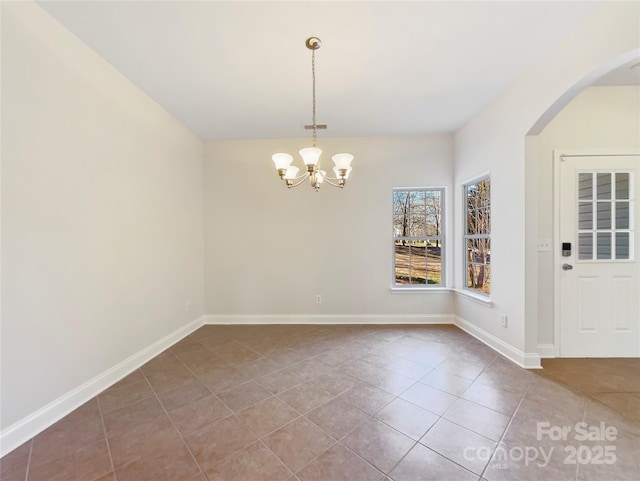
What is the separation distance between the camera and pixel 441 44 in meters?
1.98

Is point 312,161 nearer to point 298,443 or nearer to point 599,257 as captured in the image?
point 298,443

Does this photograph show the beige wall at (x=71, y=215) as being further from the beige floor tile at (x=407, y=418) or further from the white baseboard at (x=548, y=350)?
the white baseboard at (x=548, y=350)

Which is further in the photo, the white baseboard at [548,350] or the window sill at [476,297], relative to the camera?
the window sill at [476,297]

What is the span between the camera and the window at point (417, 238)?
3.80 m

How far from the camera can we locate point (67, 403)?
6.07 ft

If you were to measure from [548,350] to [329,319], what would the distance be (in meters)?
2.52

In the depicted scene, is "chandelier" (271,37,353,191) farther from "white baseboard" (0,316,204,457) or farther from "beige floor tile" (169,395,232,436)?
"white baseboard" (0,316,204,457)

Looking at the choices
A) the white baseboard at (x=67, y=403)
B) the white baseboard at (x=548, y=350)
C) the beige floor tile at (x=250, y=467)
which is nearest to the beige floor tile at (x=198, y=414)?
the beige floor tile at (x=250, y=467)

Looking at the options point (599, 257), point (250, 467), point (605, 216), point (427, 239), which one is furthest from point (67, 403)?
point (605, 216)

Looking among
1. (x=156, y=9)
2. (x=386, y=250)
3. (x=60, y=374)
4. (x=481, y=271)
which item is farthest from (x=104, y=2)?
(x=481, y=271)

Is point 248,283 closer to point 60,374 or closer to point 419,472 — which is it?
point 60,374

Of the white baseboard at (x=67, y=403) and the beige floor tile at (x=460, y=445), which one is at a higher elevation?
the white baseboard at (x=67, y=403)

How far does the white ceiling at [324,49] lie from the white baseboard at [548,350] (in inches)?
106

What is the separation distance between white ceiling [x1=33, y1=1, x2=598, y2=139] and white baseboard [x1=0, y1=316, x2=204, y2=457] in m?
2.69
